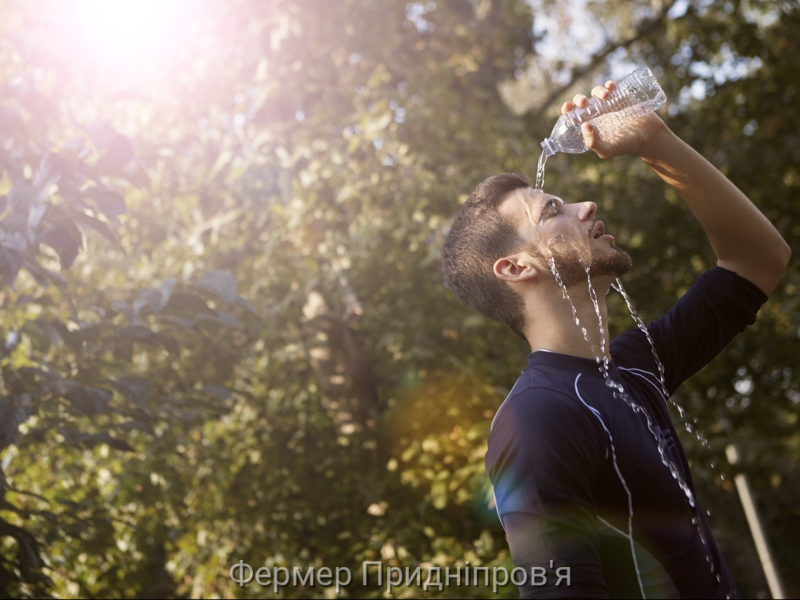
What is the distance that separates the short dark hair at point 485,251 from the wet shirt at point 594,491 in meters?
0.24

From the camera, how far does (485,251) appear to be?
2049 mm

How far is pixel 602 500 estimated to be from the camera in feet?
5.14

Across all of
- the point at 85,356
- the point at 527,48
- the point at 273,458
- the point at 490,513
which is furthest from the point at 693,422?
the point at 527,48

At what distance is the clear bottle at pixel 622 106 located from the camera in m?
2.11

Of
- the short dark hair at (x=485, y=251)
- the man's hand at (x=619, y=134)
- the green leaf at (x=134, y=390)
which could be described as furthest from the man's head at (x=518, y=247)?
the green leaf at (x=134, y=390)

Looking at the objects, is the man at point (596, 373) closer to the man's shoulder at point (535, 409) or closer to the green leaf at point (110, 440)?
the man's shoulder at point (535, 409)

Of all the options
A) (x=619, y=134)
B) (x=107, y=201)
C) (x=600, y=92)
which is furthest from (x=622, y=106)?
(x=107, y=201)

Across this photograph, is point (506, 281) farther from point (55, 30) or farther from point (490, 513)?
point (55, 30)

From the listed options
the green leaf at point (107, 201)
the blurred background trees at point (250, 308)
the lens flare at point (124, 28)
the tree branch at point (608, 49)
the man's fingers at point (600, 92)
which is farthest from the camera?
the tree branch at point (608, 49)

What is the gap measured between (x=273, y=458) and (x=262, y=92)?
98.9 inches

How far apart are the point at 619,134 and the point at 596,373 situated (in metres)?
0.73

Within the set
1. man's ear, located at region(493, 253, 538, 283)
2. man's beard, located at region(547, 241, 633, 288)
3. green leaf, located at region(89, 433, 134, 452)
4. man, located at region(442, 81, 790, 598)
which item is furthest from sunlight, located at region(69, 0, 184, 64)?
man's beard, located at region(547, 241, 633, 288)

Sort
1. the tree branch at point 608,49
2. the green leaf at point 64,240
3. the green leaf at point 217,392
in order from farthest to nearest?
1. the tree branch at point 608,49
2. the green leaf at point 217,392
3. the green leaf at point 64,240

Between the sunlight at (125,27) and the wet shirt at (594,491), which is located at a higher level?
the sunlight at (125,27)
